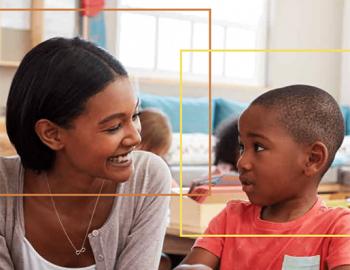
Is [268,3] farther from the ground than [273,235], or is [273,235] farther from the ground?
[268,3]

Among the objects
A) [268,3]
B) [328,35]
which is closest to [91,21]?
[268,3]

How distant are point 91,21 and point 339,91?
3.75 feet

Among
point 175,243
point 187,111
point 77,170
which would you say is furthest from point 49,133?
point 187,111

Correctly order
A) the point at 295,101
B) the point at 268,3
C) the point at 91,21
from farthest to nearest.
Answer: the point at 91,21 → the point at 268,3 → the point at 295,101

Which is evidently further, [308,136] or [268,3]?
[268,3]

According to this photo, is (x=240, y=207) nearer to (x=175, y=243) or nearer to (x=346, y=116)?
(x=346, y=116)

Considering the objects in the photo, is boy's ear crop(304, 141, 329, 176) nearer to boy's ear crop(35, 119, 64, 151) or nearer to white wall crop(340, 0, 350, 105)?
white wall crop(340, 0, 350, 105)

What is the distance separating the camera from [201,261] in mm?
470

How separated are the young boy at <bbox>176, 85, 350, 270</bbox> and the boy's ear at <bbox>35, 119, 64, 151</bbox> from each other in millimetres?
125

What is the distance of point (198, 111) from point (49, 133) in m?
0.58

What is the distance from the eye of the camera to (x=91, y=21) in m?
1.51

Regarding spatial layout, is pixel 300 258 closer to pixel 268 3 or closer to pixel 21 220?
pixel 21 220

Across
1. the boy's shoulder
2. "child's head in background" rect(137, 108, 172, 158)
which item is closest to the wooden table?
"child's head in background" rect(137, 108, 172, 158)

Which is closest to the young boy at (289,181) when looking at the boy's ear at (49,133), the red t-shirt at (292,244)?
the red t-shirt at (292,244)
